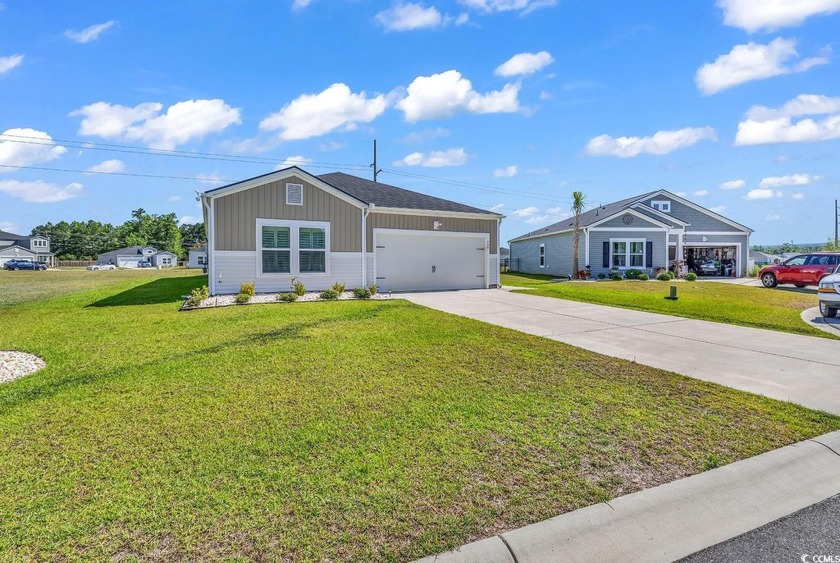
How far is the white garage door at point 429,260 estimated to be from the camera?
52.4 feet

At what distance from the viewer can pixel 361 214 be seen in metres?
15.2

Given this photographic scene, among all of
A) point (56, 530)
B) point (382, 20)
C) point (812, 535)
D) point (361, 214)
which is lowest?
point (812, 535)

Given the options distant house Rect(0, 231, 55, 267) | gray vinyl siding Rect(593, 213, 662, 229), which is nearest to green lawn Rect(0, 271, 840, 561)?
gray vinyl siding Rect(593, 213, 662, 229)

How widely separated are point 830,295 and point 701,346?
19.3 feet

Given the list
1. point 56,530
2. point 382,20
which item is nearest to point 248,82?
point 382,20

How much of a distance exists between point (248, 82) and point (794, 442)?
20130mm

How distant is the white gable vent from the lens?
1377 cm

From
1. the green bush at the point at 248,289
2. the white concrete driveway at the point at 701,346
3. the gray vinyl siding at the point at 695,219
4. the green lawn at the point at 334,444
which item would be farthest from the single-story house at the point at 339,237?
the gray vinyl siding at the point at 695,219

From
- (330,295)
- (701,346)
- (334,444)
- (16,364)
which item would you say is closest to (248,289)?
(330,295)

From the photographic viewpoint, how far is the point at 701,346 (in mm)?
6711

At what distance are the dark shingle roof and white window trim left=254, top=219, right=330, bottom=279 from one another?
6.78 ft

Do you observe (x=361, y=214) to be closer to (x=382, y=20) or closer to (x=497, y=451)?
(x=382, y=20)

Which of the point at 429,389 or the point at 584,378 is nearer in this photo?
the point at 429,389

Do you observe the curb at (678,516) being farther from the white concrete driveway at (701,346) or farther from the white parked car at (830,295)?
the white parked car at (830,295)
